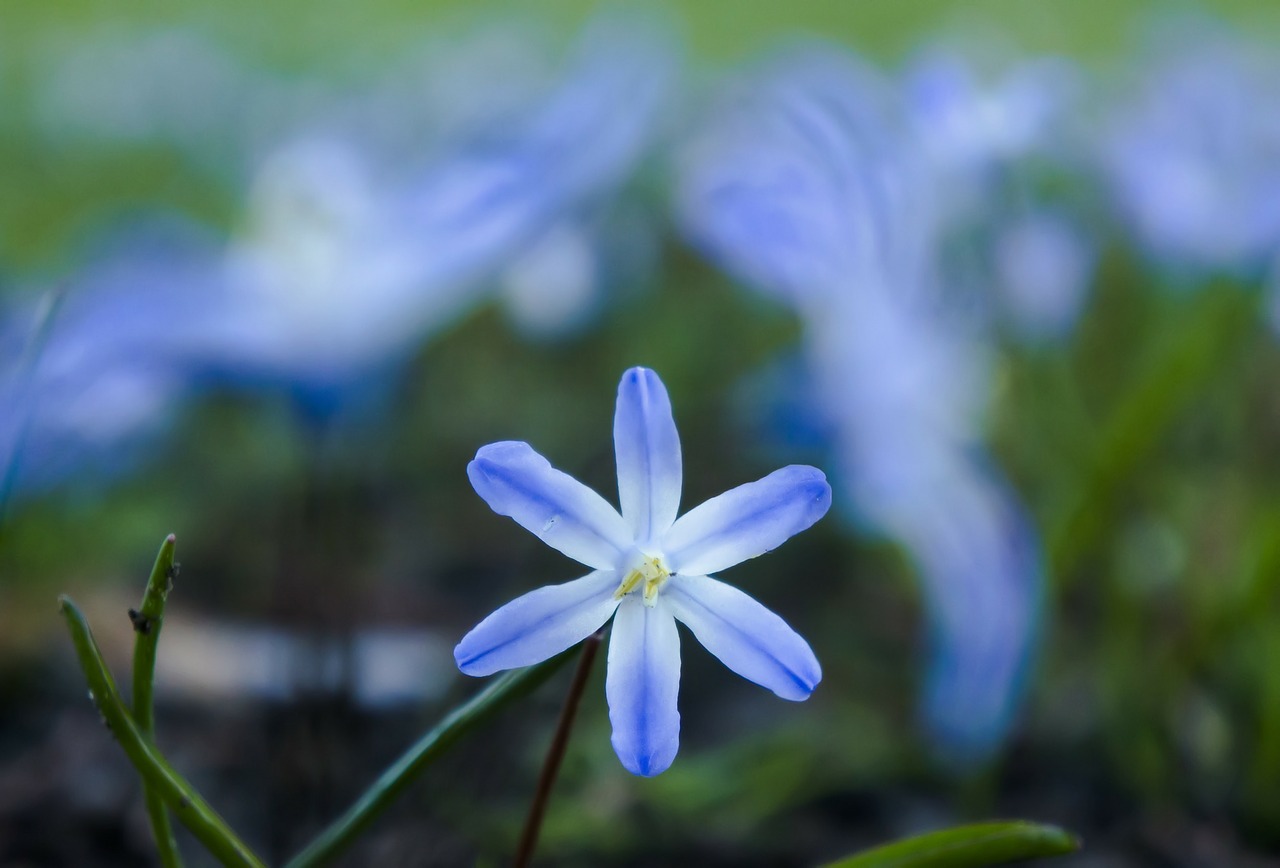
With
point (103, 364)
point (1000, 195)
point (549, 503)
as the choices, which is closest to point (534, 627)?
point (549, 503)

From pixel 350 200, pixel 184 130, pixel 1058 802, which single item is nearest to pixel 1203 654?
pixel 1058 802

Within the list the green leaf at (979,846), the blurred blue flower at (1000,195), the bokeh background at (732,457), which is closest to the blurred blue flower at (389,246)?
the bokeh background at (732,457)

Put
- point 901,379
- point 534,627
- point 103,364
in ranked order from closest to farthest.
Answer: point 534,627 < point 103,364 < point 901,379

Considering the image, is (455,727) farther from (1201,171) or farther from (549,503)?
(1201,171)

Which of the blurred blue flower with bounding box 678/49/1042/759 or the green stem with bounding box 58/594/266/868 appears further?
the blurred blue flower with bounding box 678/49/1042/759

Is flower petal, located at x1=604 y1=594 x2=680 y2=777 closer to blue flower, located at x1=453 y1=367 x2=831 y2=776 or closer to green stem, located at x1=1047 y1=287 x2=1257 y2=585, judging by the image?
blue flower, located at x1=453 y1=367 x2=831 y2=776

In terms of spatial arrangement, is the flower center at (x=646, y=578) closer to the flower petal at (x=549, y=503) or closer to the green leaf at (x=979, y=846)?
the flower petal at (x=549, y=503)

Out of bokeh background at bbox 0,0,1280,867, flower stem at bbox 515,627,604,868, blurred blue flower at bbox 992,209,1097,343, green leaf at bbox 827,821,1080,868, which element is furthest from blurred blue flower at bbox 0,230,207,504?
blurred blue flower at bbox 992,209,1097,343
